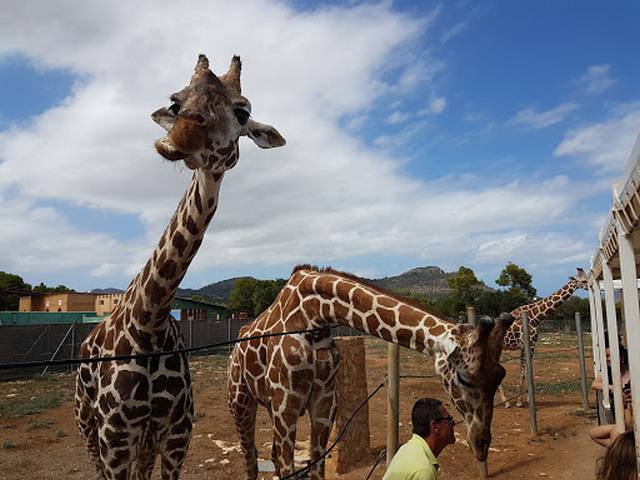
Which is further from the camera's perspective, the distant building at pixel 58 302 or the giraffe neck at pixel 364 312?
the distant building at pixel 58 302

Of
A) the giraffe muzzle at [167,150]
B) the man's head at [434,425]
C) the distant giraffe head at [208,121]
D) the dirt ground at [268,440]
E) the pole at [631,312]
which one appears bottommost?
the dirt ground at [268,440]

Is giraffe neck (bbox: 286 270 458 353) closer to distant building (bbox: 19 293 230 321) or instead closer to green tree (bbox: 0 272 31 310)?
distant building (bbox: 19 293 230 321)

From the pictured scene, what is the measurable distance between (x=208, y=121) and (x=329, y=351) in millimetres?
2444

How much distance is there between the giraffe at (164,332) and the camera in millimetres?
3311

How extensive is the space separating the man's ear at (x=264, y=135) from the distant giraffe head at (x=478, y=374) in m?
1.95

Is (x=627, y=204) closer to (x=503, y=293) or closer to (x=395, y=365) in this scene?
(x=395, y=365)

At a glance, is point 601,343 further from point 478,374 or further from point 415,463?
point 415,463

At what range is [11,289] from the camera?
1684 inches

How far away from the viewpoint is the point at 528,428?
10.0 meters

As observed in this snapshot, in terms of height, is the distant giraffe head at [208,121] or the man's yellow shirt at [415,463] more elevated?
the distant giraffe head at [208,121]

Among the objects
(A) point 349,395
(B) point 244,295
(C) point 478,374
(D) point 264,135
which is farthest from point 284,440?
(B) point 244,295

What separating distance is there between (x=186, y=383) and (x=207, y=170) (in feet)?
5.15

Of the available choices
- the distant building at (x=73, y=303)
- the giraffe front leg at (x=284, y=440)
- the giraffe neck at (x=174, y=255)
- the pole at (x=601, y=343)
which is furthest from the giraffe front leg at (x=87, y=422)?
the distant building at (x=73, y=303)

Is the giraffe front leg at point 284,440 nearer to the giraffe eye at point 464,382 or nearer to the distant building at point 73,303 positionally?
the giraffe eye at point 464,382
